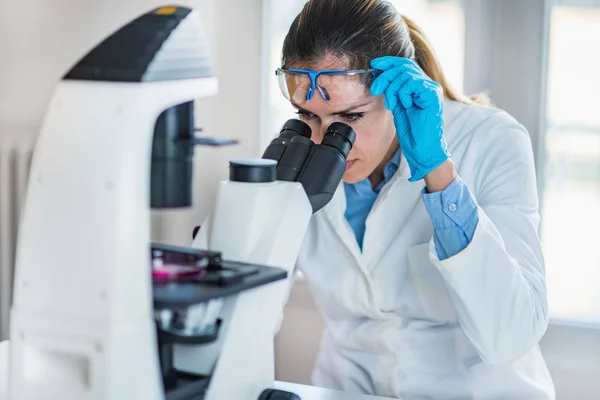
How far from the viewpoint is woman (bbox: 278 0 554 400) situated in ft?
5.03

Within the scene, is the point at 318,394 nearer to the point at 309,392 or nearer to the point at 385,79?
the point at 309,392

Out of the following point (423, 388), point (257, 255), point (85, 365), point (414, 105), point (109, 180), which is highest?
point (414, 105)

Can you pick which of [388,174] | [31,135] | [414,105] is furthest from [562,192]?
[31,135]

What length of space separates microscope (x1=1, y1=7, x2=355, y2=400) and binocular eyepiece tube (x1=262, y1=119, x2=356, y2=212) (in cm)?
22

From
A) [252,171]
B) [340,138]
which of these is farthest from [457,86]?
[252,171]

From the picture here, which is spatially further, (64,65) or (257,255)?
(64,65)

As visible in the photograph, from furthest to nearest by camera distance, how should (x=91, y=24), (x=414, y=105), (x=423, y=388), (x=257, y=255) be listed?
1. (x=91, y=24)
2. (x=423, y=388)
3. (x=414, y=105)
4. (x=257, y=255)

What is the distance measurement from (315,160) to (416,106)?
300 mm

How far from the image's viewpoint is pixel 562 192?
258cm

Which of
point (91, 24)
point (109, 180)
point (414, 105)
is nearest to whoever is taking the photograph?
point (109, 180)

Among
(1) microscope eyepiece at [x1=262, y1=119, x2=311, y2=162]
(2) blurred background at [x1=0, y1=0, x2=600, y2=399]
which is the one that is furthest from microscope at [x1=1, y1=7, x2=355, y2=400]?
(2) blurred background at [x1=0, y1=0, x2=600, y2=399]

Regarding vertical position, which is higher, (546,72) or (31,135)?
(546,72)

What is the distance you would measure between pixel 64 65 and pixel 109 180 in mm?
1932

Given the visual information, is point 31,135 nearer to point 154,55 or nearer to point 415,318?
point 415,318
